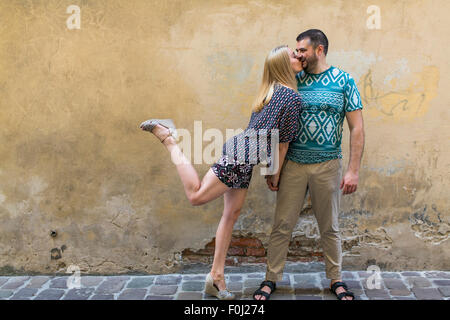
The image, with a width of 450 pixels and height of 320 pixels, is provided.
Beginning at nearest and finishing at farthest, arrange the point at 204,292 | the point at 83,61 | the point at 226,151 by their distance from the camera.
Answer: the point at 226,151 < the point at 204,292 < the point at 83,61

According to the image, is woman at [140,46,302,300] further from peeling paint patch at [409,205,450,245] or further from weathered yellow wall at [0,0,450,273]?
peeling paint patch at [409,205,450,245]

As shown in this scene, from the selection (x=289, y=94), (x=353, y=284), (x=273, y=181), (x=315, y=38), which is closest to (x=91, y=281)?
(x=273, y=181)

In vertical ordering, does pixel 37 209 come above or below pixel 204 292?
above

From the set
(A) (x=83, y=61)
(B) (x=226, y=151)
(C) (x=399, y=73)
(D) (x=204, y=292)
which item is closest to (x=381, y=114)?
A: (C) (x=399, y=73)

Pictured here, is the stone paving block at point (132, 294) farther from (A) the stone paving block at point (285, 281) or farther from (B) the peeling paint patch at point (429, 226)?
(B) the peeling paint patch at point (429, 226)

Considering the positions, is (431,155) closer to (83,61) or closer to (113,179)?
(113,179)

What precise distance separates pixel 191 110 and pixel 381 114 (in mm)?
1662

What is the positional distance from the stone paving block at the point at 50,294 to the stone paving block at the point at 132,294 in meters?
0.49

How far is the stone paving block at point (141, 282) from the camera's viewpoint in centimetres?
443

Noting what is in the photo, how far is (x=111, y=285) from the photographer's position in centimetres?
445

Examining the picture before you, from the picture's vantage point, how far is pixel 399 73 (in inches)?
179

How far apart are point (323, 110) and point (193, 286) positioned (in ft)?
6.00

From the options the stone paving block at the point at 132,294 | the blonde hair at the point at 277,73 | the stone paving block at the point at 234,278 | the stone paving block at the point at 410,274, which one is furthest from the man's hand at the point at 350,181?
the stone paving block at the point at 132,294
